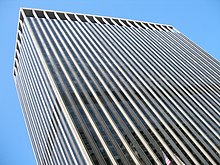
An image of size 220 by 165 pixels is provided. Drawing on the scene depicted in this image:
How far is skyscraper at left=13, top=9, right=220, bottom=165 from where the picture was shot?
78.4m

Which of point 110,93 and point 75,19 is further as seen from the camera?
point 75,19

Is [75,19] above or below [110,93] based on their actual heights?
above

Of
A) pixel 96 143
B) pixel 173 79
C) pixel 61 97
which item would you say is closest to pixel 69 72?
pixel 61 97

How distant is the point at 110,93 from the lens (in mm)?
94312

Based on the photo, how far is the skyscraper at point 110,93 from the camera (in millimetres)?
78438

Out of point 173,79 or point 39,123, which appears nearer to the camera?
point 39,123

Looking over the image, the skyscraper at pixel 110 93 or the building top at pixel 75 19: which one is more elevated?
the building top at pixel 75 19

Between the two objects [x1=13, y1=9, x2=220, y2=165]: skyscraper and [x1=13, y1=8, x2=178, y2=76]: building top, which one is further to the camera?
[x1=13, y1=8, x2=178, y2=76]: building top

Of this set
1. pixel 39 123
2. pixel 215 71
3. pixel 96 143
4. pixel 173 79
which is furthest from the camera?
pixel 215 71

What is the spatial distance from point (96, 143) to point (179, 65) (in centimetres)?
7144

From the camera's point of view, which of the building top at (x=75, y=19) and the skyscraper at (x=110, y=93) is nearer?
the skyscraper at (x=110, y=93)

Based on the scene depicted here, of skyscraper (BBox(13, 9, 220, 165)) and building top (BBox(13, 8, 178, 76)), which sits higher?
building top (BBox(13, 8, 178, 76))

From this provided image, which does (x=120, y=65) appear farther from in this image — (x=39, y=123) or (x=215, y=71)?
(x=215, y=71)

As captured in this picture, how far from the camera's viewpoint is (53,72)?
95.5 meters
